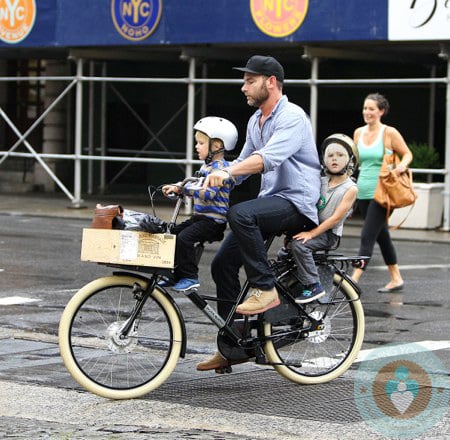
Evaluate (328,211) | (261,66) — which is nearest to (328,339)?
(328,211)

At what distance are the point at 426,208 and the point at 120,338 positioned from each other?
12.8 metres

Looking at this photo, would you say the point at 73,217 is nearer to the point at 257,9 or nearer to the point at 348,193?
the point at 257,9

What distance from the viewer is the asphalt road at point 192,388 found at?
6160mm

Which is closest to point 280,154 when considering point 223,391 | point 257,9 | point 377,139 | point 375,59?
point 223,391

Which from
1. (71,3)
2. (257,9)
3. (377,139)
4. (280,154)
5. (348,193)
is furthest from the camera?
(71,3)

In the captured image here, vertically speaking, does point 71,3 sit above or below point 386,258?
above

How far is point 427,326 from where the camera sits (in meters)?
9.88

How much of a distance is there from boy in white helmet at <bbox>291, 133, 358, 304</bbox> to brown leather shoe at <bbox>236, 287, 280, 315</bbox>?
0.27m

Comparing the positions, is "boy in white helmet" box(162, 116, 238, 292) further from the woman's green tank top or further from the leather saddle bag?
the woman's green tank top

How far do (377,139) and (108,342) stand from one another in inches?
224

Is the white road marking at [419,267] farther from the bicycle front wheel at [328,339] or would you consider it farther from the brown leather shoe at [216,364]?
the brown leather shoe at [216,364]

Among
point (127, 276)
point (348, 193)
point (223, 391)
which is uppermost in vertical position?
point (348, 193)

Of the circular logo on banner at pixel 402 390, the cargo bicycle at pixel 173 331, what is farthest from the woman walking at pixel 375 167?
the cargo bicycle at pixel 173 331

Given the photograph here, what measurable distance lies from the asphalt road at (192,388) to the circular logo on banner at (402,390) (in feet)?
0.24
